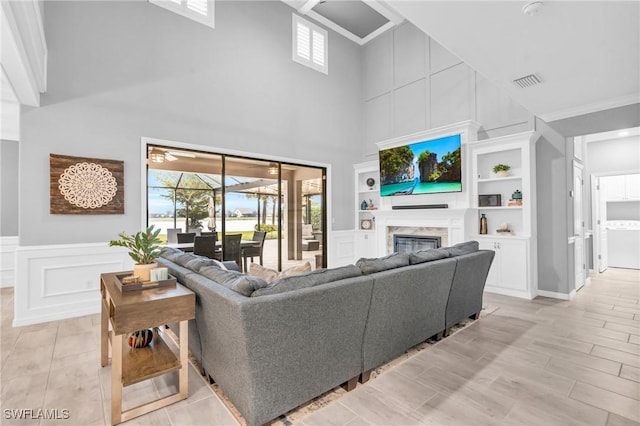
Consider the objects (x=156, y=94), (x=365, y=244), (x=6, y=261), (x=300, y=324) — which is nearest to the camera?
Result: (x=300, y=324)

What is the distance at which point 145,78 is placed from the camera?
4398 mm

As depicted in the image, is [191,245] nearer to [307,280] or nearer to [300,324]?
[307,280]

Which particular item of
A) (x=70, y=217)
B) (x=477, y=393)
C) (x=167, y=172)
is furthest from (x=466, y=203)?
(x=70, y=217)

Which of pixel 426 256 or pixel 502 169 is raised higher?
pixel 502 169

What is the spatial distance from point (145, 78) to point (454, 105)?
5.15 meters

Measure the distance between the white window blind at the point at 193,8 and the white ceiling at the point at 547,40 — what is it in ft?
12.9

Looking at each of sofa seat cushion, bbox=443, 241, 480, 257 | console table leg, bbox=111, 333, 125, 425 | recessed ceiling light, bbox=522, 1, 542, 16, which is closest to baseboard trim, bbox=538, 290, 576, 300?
sofa seat cushion, bbox=443, 241, 480, 257

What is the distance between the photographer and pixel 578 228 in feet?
16.4

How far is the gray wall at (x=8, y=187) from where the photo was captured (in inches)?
205

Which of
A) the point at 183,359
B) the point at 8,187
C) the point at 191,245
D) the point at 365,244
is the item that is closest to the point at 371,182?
the point at 365,244

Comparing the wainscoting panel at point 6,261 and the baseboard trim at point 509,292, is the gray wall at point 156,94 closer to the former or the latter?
the wainscoting panel at point 6,261

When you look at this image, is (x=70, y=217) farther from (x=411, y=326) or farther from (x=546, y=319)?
(x=546, y=319)

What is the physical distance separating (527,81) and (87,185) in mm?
5463

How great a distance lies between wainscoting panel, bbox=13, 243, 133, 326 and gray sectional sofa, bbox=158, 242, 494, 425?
2.00 meters
